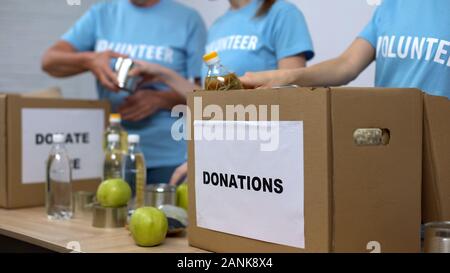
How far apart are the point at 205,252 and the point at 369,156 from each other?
39 centimetres

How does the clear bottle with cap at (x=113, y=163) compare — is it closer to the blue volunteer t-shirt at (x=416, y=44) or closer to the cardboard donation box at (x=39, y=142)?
the cardboard donation box at (x=39, y=142)

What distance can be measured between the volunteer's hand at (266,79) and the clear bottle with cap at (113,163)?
569 millimetres

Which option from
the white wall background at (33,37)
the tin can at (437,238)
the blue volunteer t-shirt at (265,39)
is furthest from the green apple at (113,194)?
the white wall background at (33,37)

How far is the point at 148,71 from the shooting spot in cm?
188

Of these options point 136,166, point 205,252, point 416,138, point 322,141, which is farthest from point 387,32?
point 136,166

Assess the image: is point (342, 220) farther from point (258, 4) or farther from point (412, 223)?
point (258, 4)

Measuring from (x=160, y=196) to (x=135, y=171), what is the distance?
0.28m

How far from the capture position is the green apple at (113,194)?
1.34 m

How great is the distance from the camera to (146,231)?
113 centimetres

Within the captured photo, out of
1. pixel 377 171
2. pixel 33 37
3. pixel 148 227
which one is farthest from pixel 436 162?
pixel 33 37

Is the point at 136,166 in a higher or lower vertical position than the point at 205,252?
higher

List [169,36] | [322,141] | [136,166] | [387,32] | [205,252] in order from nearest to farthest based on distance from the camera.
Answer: [322,141], [205,252], [387,32], [136,166], [169,36]

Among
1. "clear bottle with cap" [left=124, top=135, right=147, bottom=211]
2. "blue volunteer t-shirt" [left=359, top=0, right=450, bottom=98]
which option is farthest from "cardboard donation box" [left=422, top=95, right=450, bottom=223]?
"clear bottle with cap" [left=124, top=135, right=147, bottom=211]

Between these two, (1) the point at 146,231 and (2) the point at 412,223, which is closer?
(2) the point at 412,223
